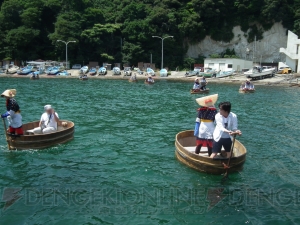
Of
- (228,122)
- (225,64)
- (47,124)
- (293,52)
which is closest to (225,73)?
(225,64)

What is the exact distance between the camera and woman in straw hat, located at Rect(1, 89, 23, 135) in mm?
13513

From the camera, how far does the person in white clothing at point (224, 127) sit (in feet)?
33.3

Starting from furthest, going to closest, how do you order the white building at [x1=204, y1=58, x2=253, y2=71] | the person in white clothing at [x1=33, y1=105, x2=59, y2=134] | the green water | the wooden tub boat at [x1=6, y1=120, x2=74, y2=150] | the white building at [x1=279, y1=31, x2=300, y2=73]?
1. the white building at [x1=204, y1=58, x2=253, y2=71]
2. the white building at [x1=279, y1=31, x2=300, y2=73]
3. the person in white clothing at [x1=33, y1=105, x2=59, y2=134]
4. the wooden tub boat at [x1=6, y1=120, x2=74, y2=150]
5. the green water

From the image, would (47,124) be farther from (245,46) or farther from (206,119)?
(245,46)

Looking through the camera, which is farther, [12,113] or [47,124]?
[47,124]

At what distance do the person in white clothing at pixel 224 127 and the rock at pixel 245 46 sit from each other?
247ft

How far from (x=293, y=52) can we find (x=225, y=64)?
14188 mm

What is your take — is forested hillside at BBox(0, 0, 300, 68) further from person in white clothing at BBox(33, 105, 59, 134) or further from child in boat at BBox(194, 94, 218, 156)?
child in boat at BBox(194, 94, 218, 156)

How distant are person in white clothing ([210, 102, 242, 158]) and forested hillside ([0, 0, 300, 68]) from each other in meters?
66.8

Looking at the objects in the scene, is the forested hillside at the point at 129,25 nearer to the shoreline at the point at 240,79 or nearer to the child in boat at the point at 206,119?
the shoreline at the point at 240,79

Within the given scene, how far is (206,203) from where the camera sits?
9656 millimetres

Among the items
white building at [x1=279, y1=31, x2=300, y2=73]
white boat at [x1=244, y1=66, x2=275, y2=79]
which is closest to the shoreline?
white boat at [x1=244, y1=66, x2=275, y2=79]

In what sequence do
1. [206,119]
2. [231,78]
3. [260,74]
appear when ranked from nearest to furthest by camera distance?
1. [206,119]
2. [260,74]
3. [231,78]

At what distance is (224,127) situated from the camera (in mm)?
10438
